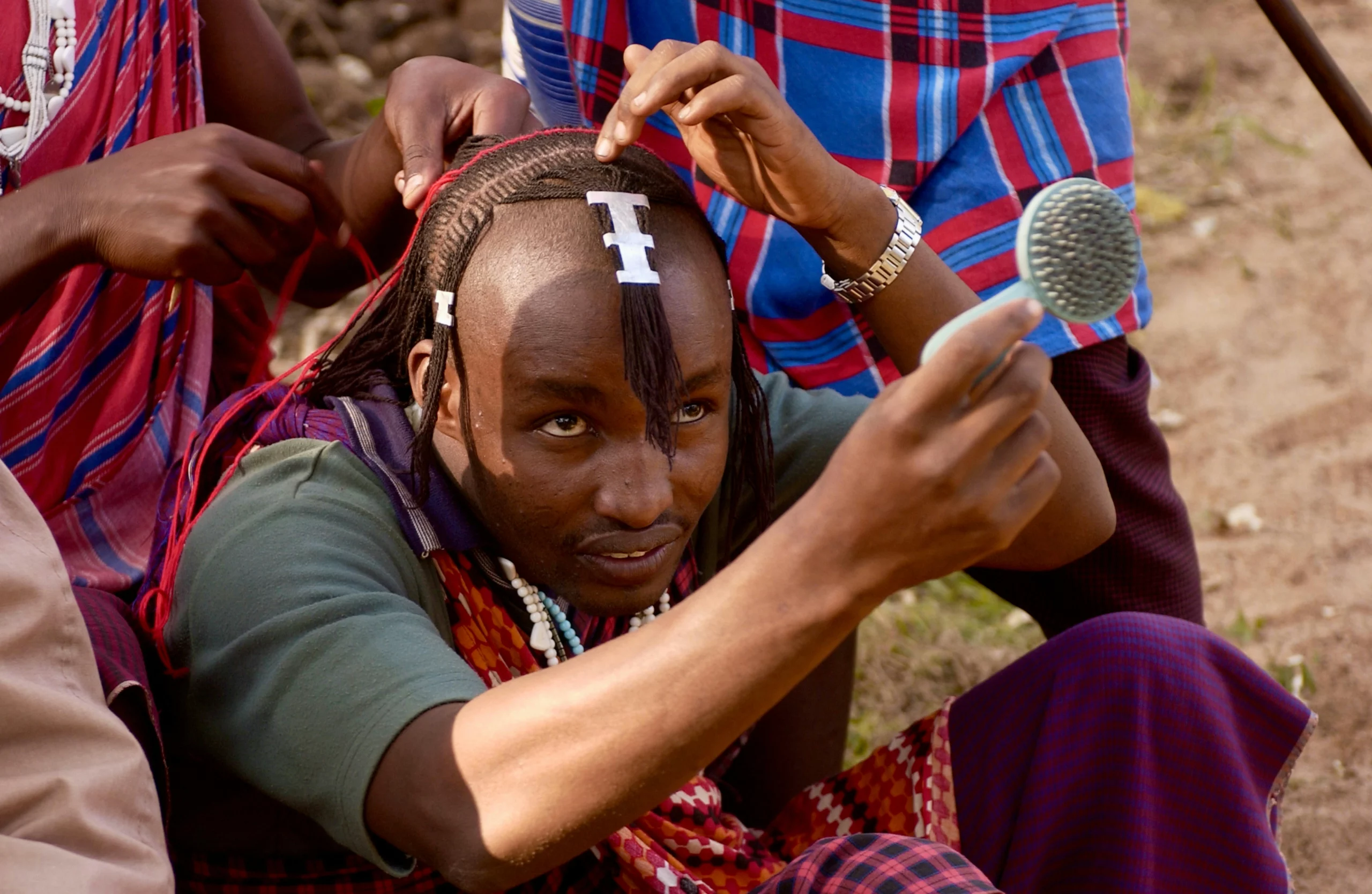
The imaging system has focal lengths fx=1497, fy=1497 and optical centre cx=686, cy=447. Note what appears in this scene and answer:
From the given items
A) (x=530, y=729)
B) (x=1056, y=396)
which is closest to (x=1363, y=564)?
(x=1056, y=396)

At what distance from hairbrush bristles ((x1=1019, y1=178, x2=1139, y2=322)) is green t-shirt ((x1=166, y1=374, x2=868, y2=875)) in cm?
60

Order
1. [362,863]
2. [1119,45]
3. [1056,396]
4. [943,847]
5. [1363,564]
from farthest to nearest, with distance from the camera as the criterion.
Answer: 1. [1363,564]
2. [1119,45]
3. [1056,396]
4. [362,863]
5. [943,847]

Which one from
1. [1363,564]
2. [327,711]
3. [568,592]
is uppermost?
[327,711]

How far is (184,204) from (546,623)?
0.61 metres

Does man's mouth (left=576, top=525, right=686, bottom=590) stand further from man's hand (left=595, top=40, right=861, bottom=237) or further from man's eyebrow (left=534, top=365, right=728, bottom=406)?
man's hand (left=595, top=40, right=861, bottom=237)

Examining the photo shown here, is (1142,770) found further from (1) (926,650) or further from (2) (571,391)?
(1) (926,650)

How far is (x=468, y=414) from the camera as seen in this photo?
5.24ft

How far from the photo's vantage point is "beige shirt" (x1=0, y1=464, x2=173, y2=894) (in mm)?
1101

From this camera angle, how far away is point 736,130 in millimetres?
1646

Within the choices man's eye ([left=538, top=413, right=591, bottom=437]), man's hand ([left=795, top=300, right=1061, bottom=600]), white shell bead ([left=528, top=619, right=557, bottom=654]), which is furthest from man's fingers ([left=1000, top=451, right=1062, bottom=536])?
white shell bead ([left=528, top=619, right=557, bottom=654])

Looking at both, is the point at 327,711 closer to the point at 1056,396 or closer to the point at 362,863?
the point at 362,863

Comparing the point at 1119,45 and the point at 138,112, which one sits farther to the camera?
the point at 1119,45

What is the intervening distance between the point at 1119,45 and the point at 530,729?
58.7 inches

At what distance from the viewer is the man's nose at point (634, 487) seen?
149cm
